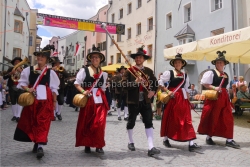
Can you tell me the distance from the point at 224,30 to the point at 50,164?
1473 centimetres

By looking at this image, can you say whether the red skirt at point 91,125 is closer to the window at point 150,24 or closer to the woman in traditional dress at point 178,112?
the woman in traditional dress at point 178,112

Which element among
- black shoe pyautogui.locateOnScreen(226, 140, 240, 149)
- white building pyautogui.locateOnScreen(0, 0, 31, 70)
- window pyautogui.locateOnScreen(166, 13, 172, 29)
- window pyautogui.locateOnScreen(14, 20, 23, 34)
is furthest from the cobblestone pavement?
window pyautogui.locateOnScreen(14, 20, 23, 34)

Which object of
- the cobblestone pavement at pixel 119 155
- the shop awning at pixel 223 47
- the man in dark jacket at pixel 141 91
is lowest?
the cobblestone pavement at pixel 119 155

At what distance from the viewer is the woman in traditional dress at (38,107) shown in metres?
4.48

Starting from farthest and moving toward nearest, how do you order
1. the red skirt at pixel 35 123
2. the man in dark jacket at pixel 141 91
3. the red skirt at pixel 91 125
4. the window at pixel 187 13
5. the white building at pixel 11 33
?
the white building at pixel 11 33 → the window at pixel 187 13 → the man in dark jacket at pixel 141 91 → the red skirt at pixel 91 125 → the red skirt at pixel 35 123

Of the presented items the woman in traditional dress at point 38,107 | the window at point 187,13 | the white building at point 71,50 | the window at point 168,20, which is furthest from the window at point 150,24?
the woman in traditional dress at point 38,107

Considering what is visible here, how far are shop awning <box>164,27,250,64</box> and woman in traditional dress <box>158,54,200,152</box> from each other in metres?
3.30

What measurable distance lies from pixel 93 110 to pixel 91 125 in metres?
0.26

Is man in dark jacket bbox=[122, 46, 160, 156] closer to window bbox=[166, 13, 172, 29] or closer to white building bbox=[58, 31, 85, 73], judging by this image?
window bbox=[166, 13, 172, 29]

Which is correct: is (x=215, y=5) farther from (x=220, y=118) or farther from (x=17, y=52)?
(x=17, y=52)

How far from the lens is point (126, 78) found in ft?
16.7

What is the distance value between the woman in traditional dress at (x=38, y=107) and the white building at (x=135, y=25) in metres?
19.5

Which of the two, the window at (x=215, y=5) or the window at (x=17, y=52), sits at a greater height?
the window at (x=215, y=5)

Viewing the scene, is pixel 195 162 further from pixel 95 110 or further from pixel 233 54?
pixel 233 54
